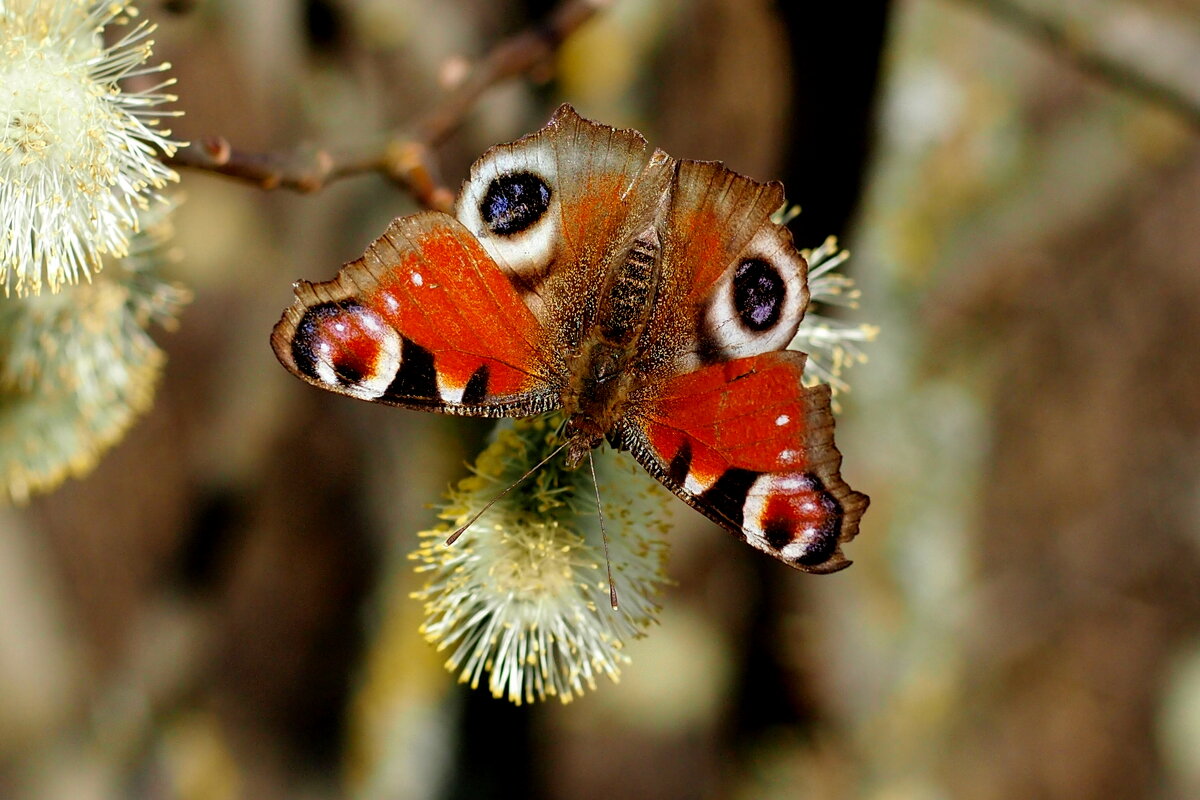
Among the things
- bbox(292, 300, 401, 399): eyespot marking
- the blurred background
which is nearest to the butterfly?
bbox(292, 300, 401, 399): eyespot marking

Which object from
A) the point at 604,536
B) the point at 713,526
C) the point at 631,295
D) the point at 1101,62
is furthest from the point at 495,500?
the point at 713,526

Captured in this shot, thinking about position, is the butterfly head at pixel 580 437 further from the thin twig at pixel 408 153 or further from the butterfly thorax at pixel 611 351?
the thin twig at pixel 408 153

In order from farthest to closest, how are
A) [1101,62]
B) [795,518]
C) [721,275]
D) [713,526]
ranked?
[713,526] → [1101,62] → [721,275] → [795,518]

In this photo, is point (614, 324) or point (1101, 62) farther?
point (1101, 62)

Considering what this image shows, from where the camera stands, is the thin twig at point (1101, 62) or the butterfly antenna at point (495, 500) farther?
the thin twig at point (1101, 62)

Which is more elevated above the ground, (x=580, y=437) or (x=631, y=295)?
(x=631, y=295)

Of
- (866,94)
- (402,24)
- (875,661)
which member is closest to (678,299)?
(866,94)

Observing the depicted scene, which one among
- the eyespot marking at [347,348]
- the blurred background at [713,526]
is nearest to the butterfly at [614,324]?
the eyespot marking at [347,348]

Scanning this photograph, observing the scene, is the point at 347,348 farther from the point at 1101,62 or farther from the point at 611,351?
the point at 1101,62
